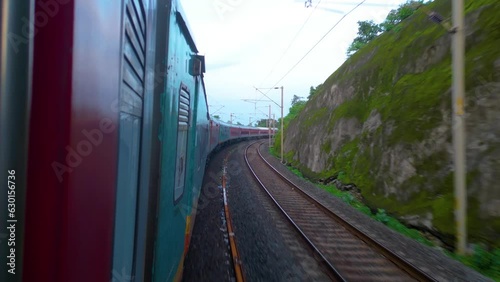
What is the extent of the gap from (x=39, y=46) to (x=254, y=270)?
17.8 feet

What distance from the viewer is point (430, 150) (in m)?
9.09

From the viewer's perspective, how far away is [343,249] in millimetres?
6691

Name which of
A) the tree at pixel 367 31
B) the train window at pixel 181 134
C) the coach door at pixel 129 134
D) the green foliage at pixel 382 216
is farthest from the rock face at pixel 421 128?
the tree at pixel 367 31

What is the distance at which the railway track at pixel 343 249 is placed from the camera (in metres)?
5.42

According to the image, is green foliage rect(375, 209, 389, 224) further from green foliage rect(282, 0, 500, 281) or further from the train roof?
the train roof

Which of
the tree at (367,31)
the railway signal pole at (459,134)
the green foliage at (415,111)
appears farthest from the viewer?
the tree at (367,31)

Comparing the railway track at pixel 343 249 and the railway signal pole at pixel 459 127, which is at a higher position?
the railway signal pole at pixel 459 127

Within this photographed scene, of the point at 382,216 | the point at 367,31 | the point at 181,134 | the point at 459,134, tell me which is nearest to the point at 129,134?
the point at 181,134

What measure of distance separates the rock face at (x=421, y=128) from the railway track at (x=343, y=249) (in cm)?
186

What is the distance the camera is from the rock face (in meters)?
7.25

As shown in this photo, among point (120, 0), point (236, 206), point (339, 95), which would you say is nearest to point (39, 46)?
point (120, 0)

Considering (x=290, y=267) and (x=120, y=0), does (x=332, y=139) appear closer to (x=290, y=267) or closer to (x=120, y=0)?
(x=290, y=267)

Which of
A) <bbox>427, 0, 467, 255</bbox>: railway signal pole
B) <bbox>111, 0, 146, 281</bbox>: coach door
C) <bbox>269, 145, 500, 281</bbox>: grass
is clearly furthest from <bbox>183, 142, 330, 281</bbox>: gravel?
<bbox>111, 0, 146, 281</bbox>: coach door

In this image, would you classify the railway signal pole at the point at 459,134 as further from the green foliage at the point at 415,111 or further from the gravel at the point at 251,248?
the gravel at the point at 251,248
